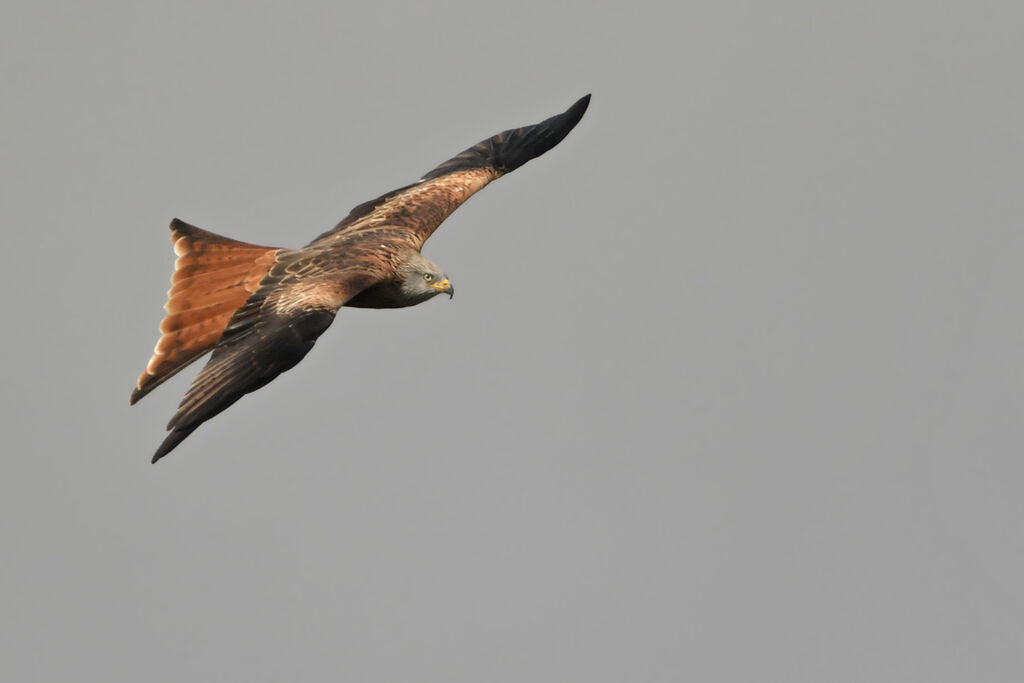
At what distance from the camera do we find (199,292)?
20.7 metres

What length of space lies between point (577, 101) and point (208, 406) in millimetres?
9069

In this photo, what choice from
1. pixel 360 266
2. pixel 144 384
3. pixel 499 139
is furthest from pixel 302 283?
pixel 499 139

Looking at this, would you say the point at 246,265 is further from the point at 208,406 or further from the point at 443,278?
the point at 208,406

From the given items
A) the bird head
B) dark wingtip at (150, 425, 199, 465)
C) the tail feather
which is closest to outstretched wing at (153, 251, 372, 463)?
dark wingtip at (150, 425, 199, 465)

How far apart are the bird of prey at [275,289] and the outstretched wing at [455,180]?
25 mm

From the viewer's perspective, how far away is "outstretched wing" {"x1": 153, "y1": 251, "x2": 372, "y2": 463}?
697 inches

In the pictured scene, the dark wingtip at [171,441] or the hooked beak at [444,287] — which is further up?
the hooked beak at [444,287]

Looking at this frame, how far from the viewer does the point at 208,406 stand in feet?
57.9

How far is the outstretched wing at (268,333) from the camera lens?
58.1ft

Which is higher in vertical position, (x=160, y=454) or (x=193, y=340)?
(x=193, y=340)

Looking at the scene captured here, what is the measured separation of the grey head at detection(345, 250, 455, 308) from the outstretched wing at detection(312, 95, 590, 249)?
1021 mm

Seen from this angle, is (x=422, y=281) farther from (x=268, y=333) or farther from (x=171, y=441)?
(x=171, y=441)

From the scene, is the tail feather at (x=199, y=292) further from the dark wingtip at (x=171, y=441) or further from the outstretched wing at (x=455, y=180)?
the dark wingtip at (x=171, y=441)

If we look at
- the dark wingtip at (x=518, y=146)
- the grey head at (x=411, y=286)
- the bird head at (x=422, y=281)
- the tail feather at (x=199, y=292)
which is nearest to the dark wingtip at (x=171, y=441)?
the tail feather at (x=199, y=292)
